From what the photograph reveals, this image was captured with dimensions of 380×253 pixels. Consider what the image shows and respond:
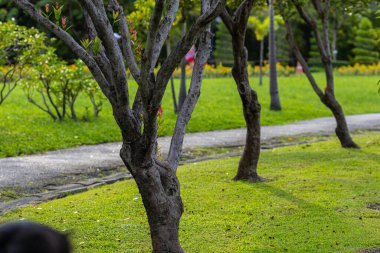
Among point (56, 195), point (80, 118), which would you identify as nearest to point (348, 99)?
point (80, 118)

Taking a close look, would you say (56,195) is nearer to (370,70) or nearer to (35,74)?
(35,74)

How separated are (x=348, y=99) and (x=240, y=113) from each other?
7719 millimetres

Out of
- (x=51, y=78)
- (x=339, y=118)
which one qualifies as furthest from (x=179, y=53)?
(x=51, y=78)

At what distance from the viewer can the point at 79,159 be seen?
11.4 meters

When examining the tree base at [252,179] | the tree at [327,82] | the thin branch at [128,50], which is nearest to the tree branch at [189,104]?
the thin branch at [128,50]

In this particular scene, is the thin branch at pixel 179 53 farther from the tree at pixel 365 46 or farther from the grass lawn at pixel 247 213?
the tree at pixel 365 46

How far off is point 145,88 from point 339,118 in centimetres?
826

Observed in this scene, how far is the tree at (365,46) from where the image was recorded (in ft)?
155

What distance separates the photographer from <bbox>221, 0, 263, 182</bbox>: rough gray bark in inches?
335

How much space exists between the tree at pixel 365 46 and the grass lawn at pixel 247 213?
38862mm

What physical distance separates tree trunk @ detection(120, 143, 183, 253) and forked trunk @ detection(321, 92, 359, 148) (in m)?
7.44

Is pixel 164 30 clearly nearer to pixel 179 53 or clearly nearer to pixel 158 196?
pixel 179 53

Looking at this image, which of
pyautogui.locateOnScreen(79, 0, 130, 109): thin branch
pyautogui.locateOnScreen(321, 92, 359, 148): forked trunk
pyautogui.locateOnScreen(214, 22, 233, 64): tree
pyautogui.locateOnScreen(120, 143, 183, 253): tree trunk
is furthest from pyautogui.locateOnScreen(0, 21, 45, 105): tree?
pyautogui.locateOnScreen(214, 22, 233, 64): tree

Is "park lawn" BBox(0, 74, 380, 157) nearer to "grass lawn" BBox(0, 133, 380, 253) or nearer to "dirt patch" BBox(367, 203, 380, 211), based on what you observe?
"grass lawn" BBox(0, 133, 380, 253)
